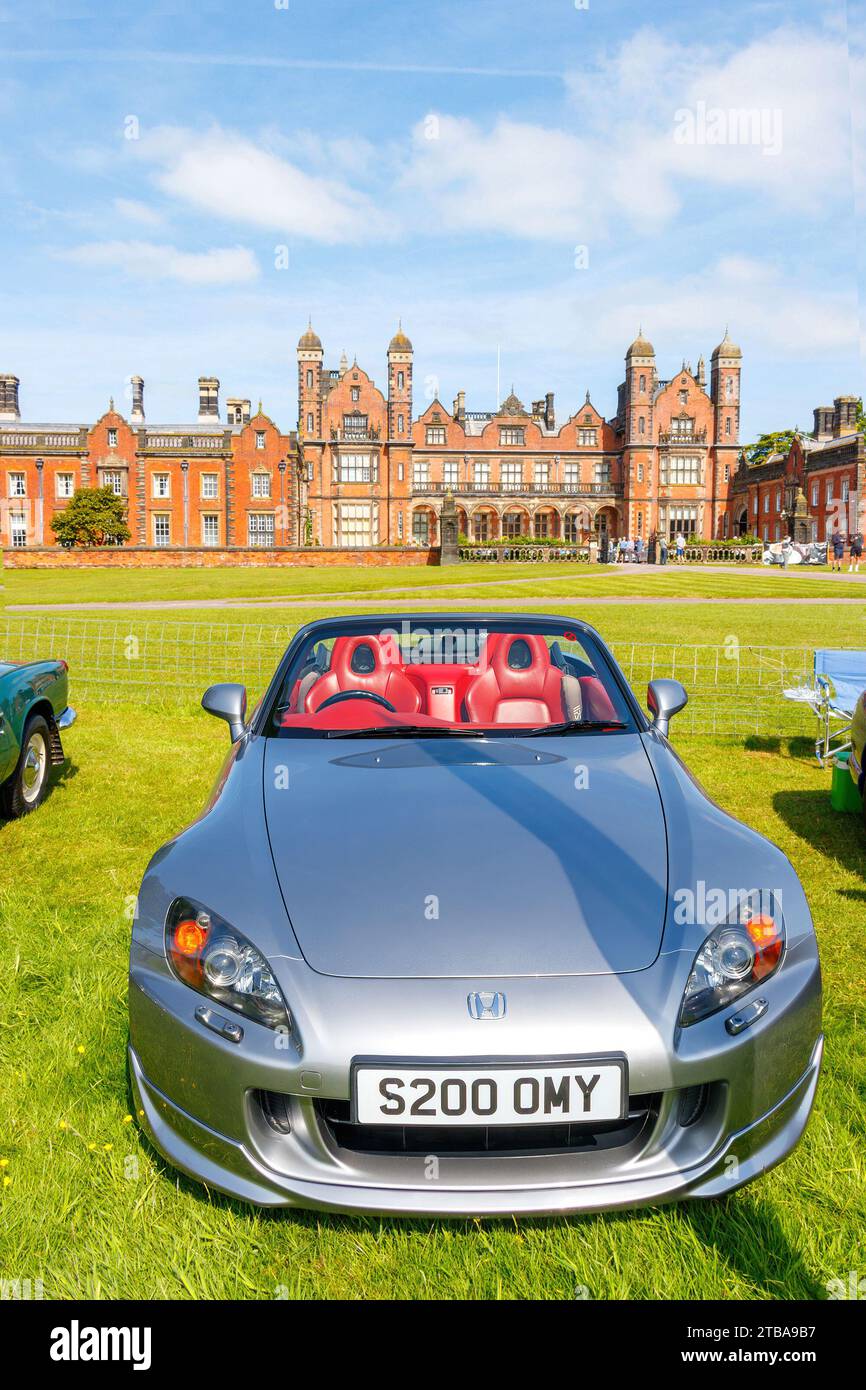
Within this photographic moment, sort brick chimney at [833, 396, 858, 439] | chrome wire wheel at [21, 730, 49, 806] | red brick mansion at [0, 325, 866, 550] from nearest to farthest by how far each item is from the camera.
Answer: chrome wire wheel at [21, 730, 49, 806]
red brick mansion at [0, 325, 866, 550]
brick chimney at [833, 396, 858, 439]

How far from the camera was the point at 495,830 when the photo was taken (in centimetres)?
283

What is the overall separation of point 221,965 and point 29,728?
4651 millimetres

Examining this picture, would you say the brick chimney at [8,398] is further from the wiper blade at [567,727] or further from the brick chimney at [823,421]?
the wiper blade at [567,727]

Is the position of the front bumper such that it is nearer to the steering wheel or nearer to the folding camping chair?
the steering wheel

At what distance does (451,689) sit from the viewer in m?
4.74

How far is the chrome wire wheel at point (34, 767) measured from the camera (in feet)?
21.1

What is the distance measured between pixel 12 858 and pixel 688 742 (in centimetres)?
605

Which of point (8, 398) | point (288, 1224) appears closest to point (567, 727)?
point (288, 1224)

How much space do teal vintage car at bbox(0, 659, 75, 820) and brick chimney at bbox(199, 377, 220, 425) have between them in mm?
69196

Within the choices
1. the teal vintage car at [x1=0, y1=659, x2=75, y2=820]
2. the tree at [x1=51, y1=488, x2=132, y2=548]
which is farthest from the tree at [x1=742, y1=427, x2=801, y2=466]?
the teal vintage car at [x1=0, y1=659, x2=75, y2=820]

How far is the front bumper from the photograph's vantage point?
2.13m
